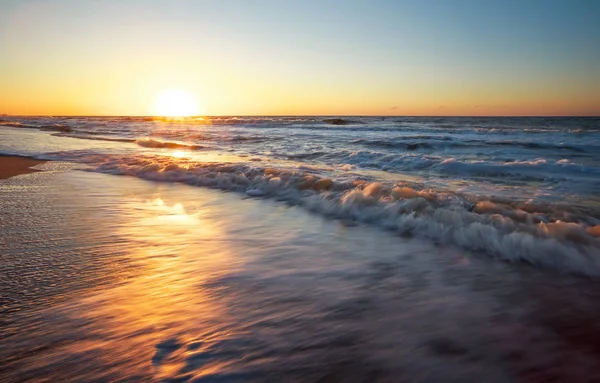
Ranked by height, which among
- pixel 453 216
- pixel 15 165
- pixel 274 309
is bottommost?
pixel 274 309

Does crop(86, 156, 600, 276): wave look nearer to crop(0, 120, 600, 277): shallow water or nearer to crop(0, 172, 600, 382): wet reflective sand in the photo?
crop(0, 120, 600, 277): shallow water

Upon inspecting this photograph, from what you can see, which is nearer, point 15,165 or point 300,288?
point 300,288

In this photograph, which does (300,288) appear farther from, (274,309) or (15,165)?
(15,165)

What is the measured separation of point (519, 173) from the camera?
346 inches

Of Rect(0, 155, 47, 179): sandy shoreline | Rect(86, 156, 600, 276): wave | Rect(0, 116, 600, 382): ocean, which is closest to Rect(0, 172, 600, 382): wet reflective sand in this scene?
Rect(0, 116, 600, 382): ocean

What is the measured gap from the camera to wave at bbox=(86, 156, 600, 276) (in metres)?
3.39

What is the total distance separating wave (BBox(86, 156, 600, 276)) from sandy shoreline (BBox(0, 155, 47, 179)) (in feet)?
12.7

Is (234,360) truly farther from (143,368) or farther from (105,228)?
(105,228)

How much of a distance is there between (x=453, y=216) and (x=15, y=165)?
33.0ft

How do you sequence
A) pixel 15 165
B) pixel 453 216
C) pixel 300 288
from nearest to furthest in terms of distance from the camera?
pixel 300 288 → pixel 453 216 → pixel 15 165

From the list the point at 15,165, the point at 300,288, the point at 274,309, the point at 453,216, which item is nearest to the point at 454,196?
the point at 453,216

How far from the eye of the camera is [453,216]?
13.8ft

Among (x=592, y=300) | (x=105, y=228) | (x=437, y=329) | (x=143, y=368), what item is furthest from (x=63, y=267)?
(x=592, y=300)

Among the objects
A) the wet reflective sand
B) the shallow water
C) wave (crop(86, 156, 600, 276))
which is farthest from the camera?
the shallow water
